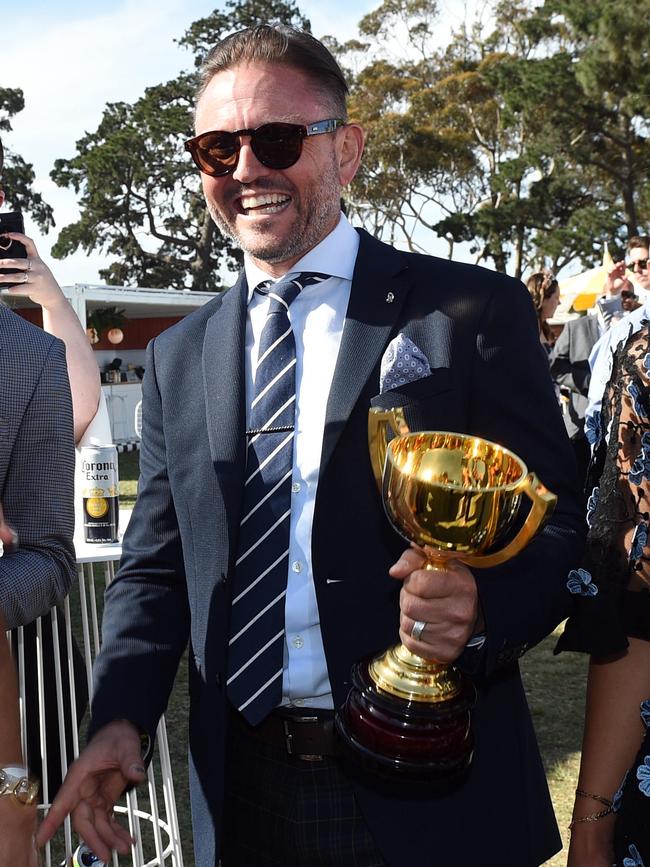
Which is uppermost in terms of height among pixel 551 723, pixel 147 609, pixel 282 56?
pixel 282 56

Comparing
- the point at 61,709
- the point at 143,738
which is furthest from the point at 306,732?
the point at 61,709

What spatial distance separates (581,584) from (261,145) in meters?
1.01

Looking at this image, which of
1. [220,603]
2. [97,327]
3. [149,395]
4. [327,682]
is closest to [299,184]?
[149,395]

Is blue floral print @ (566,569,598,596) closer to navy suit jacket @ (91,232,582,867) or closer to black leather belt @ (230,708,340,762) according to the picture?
navy suit jacket @ (91,232,582,867)

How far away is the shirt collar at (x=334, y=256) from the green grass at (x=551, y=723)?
8.57 feet

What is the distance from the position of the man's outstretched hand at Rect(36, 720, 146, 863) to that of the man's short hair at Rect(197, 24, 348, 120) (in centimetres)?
129

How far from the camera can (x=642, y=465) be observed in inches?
58.5

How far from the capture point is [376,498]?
163cm

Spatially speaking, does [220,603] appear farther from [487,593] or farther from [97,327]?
[97,327]

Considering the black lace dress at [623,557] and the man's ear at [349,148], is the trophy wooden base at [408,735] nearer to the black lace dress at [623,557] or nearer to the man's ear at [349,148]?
the black lace dress at [623,557]

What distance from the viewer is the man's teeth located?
180 cm

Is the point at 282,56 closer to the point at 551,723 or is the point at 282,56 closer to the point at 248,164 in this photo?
the point at 248,164

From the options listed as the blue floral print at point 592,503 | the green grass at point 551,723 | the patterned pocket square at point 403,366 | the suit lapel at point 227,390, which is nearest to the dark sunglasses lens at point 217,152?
the suit lapel at point 227,390

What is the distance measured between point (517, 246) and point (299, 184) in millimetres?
29599
